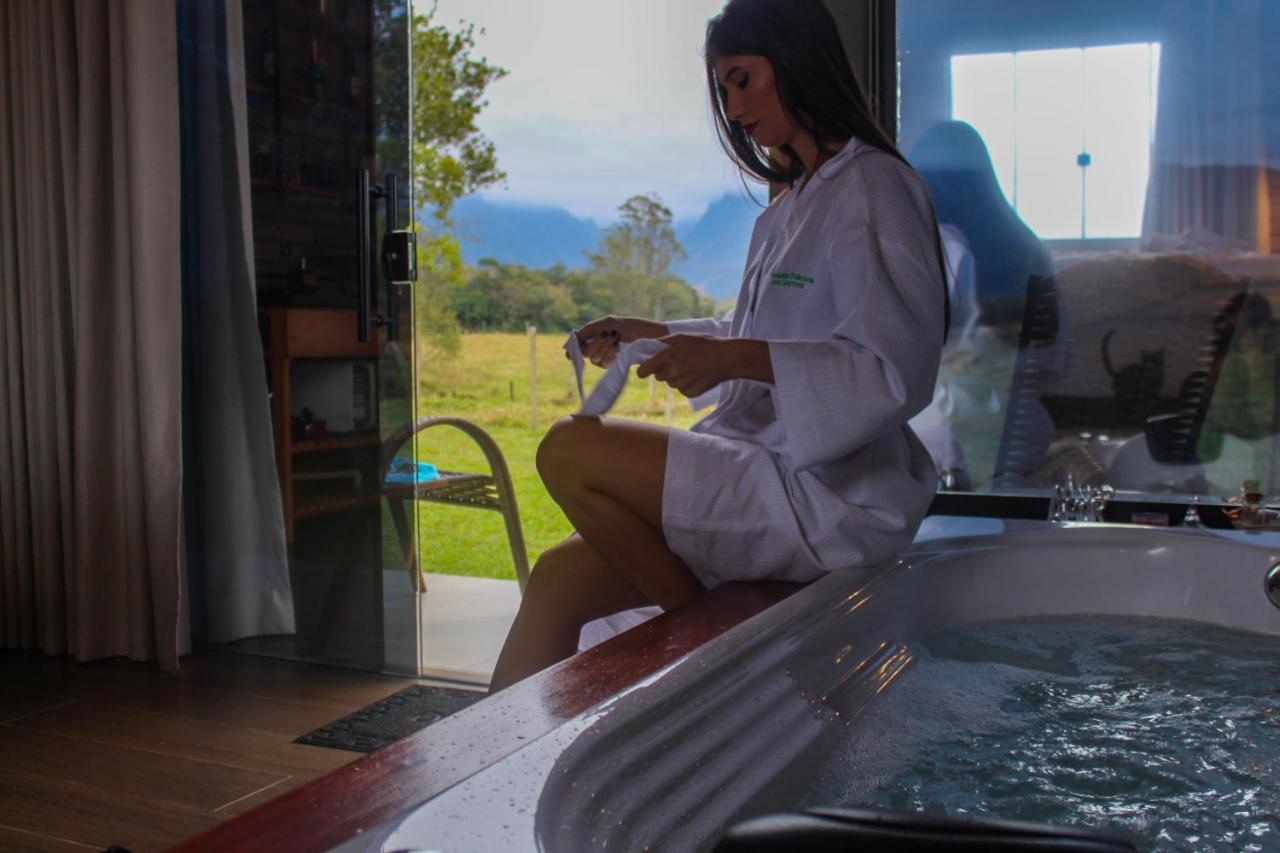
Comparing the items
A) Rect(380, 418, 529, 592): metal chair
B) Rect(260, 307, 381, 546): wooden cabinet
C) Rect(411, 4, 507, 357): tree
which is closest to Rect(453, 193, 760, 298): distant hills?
Rect(411, 4, 507, 357): tree

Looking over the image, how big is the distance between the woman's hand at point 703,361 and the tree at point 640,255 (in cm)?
687

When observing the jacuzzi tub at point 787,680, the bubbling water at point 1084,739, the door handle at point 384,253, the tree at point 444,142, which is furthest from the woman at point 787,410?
the tree at point 444,142

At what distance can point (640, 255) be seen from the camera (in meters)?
8.63

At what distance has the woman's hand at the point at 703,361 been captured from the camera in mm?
1360

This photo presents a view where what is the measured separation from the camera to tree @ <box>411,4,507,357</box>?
22.7ft

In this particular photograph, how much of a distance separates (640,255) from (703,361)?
7.37m

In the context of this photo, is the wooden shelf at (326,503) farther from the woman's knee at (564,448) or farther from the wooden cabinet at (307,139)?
the woman's knee at (564,448)

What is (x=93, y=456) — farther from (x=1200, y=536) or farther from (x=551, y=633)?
(x=1200, y=536)

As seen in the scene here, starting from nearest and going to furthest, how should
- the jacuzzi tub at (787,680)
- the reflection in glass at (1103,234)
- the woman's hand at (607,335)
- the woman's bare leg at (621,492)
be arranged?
the jacuzzi tub at (787,680) < the woman's bare leg at (621,492) < the woman's hand at (607,335) < the reflection in glass at (1103,234)

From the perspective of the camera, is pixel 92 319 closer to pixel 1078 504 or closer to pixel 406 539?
pixel 406 539

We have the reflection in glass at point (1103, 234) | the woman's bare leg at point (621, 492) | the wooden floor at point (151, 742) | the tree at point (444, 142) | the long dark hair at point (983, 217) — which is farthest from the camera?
the tree at point (444, 142)

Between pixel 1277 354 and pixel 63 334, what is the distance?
9.24ft

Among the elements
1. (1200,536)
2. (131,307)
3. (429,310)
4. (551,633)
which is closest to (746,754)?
(551,633)

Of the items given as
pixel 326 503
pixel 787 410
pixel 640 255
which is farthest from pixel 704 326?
pixel 640 255
